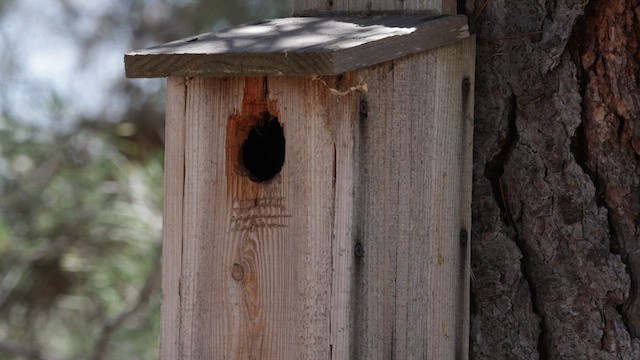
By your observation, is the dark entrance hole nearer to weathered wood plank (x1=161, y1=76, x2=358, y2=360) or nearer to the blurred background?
weathered wood plank (x1=161, y1=76, x2=358, y2=360)

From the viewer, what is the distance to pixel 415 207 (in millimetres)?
1914

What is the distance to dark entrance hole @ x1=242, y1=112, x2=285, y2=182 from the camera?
74.6 inches

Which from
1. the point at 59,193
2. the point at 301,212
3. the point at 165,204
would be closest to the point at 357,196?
the point at 301,212

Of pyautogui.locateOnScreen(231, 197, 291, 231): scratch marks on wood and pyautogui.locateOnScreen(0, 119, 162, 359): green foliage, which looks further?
pyautogui.locateOnScreen(0, 119, 162, 359): green foliage

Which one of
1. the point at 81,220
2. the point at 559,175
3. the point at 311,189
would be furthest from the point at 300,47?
the point at 81,220

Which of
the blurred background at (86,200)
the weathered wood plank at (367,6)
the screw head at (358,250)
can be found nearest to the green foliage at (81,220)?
the blurred background at (86,200)

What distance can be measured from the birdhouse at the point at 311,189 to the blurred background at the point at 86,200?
2718 millimetres

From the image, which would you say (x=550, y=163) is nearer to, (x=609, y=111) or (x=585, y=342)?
(x=609, y=111)

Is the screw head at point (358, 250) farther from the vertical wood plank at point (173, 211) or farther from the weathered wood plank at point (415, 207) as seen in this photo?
the vertical wood plank at point (173, 211)

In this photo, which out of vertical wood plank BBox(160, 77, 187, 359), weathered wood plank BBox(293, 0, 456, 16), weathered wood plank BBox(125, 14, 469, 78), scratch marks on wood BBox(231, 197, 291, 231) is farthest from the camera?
weathered wood plank BBox(293, 0, 456, 16)

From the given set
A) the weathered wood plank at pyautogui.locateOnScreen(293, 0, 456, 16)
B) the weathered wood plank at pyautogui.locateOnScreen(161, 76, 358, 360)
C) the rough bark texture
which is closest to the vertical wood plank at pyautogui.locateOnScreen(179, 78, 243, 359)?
the weathered wood plank at pyautogui.locateOnScreen(161, 76, 358, 360)

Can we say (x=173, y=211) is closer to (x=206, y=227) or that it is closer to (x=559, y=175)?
(x=206, y=227)

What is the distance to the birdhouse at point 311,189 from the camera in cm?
176

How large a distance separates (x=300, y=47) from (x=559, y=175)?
2.27 ft
